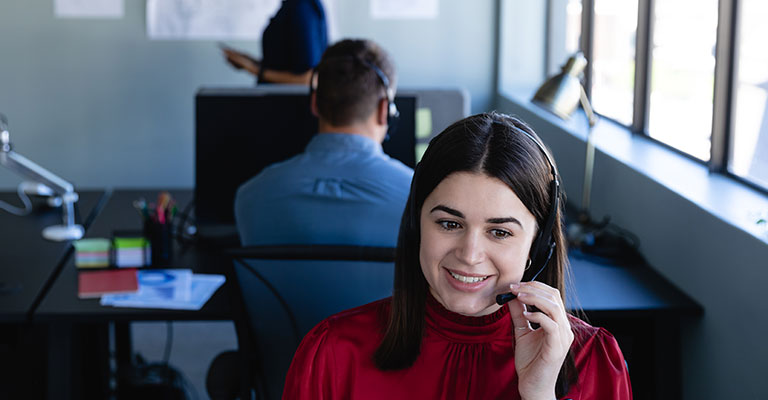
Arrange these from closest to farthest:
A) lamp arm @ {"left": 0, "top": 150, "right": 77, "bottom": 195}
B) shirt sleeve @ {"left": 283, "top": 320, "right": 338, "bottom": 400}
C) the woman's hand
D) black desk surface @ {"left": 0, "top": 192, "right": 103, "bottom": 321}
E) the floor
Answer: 1. the woman's hand
2. shirt sleeve @ {"left": 283, "top": 320, "right": 338, "bottom": 400}
3. black desk surface @ {"left": 0, "top": 192, "right": 103, "bottom": 321}
4. lamp arm @ {"left": 0, "top": 150, "right": 77, "bottom": 195}
5. the floor

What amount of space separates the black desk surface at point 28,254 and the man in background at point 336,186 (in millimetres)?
591

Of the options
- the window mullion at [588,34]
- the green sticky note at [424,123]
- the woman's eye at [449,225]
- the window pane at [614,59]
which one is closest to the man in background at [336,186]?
the woman's eye at [449,225]

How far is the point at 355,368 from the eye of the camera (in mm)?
1260

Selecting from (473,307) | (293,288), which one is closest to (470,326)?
(473,307)

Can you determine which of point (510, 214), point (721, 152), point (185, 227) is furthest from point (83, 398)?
point (721, 152)

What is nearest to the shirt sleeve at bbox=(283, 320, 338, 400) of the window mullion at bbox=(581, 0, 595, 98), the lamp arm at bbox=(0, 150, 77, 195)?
the lamp arm at bbox=(0, 150, 77, 195)

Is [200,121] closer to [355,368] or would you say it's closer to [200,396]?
[200,396]

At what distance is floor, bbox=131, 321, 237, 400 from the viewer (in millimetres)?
3225

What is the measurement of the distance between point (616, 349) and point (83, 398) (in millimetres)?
1549

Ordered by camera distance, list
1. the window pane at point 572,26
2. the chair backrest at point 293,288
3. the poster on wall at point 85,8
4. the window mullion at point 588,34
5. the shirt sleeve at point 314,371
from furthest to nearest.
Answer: the poster on wall at point 85,8 < the window pane at point 572,26 < the window mullion at point 588,34 < the chair backrest at point 293,288 < the shirt sleeve at point 314,371

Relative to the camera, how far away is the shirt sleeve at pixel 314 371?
49.1 inches

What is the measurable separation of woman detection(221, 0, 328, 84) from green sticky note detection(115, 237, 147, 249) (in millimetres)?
1312

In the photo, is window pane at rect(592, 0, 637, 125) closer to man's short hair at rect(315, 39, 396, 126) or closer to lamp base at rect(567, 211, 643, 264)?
lamp base at rect(567, 211, 643, 264)

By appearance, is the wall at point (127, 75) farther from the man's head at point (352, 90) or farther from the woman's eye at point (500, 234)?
the woman's eye at point (500, 234)
